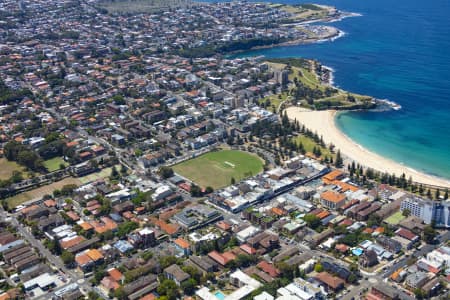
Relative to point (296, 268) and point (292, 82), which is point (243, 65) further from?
point (296, 268)

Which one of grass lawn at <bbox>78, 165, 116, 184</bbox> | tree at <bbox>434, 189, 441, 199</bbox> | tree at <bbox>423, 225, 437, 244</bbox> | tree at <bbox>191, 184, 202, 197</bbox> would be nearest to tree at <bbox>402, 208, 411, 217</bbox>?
tree at <bbox>423, 225, 437, 244</bbox>

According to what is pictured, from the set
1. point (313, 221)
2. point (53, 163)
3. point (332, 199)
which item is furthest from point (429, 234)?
point (53, 163)

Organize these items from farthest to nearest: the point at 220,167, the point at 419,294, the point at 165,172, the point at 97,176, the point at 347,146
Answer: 1. the point at 347,146
2. the point at 220,167
3. the point at 97,176
4. the point at 165,172
5. the point at 419,294

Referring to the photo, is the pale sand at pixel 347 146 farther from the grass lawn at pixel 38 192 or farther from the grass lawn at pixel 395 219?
the grass lawn at pixel 38 192

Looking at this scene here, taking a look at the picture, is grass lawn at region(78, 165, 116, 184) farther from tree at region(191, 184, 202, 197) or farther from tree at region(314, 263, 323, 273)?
tree at region(314, 263, 323, 273)

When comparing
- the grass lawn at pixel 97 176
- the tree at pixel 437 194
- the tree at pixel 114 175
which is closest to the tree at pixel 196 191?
the tree at pixel 114 175

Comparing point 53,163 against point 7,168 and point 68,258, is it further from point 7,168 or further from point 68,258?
point 68,258
